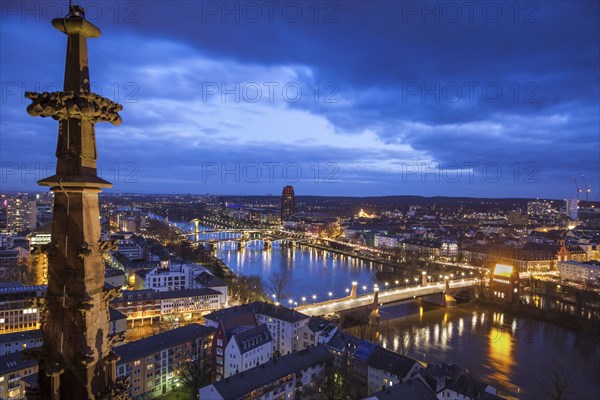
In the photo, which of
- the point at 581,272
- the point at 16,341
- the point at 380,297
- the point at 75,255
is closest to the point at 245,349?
the point at 16,341

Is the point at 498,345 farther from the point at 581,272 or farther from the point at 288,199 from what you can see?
the point at 288,199

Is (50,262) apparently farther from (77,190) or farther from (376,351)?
(376,351)

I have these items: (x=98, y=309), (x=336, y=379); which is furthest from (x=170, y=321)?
(x=98, y=309)

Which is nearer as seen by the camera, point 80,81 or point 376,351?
point 80,81

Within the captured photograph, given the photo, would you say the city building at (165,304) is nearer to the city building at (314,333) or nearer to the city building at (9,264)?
the city building at (314,333)

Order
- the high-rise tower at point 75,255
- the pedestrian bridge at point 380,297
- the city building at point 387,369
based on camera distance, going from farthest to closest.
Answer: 1. the pedestrian bridge at point 380,297
2. the city building at point 387,369
3. the high-rise tower at point 75,255

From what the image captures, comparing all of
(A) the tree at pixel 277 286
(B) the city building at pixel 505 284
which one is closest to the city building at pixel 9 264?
(A) the tree at pixel 277 286

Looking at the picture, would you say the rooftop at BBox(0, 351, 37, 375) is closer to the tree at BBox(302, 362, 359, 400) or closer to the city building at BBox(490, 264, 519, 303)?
the tree at BBox(302, 362, 359, 400)
